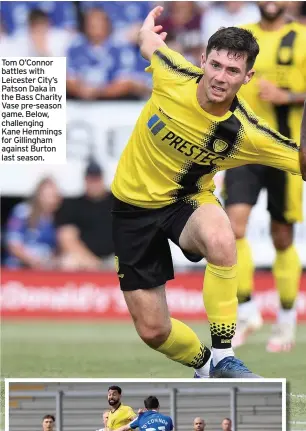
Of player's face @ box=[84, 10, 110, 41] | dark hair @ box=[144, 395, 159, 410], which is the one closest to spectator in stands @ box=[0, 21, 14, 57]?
player's face @ box=[84, 10, 110, 41]

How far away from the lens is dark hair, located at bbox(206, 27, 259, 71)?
232 inches

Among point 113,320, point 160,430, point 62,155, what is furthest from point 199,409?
point 113,320

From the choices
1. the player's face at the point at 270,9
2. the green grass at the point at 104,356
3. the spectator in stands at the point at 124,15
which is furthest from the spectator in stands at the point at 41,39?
the player's face at the point at 270,9

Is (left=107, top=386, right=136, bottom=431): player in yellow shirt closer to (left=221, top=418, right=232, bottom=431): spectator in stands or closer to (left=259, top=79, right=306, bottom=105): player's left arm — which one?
(left=221, top=418, right=232, bottom=431): spectator in stands

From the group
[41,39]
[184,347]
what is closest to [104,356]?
[184,347]

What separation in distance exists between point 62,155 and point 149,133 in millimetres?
999

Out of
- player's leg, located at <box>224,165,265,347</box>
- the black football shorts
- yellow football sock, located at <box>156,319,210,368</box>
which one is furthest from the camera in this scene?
player's leg, located at <box>224,165,265,347</box>

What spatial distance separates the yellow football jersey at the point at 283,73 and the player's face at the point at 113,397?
2.93m

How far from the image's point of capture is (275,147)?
618 cm

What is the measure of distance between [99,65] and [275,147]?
593 centimetres

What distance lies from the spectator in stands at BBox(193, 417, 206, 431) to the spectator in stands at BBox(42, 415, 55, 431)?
74cm

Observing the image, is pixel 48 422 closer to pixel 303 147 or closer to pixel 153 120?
pixel 153 120

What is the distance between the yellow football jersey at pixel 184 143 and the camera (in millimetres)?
6156

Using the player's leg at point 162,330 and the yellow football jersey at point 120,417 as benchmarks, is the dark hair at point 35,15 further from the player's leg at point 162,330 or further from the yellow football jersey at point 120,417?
the yellow football jersey at point 120,417
